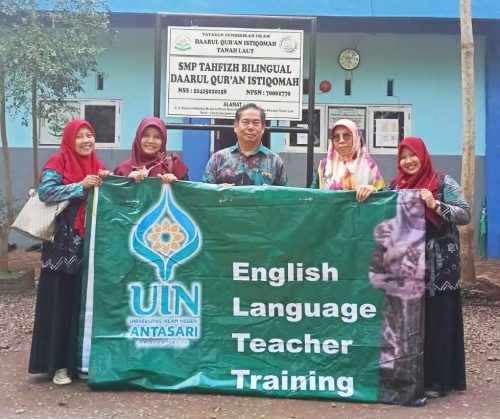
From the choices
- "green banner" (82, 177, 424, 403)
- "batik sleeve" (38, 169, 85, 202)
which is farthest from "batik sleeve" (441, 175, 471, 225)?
"batik sleeve" (38, 169, 85, 202)

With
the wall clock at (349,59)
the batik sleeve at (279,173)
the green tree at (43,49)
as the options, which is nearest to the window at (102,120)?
the green tree at (43,49)

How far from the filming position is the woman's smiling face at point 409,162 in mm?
3717

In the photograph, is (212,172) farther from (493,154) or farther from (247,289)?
(493,154)

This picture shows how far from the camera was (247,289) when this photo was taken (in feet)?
12.5

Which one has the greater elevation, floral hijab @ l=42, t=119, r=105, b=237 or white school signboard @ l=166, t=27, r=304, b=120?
white school signboard @ l=166, t=27, r=304, b=120

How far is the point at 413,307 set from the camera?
367cm

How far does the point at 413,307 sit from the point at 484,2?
637 cm

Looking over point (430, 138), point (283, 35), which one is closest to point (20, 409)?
Result: point (283, 35)

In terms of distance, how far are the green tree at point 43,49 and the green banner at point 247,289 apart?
308 centimetres

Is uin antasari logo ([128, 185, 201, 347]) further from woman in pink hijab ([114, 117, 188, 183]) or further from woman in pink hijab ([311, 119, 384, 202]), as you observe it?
woman in pink hijab ([311, 119, 384, 202])

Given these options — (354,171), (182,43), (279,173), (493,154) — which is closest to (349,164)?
(354,171)

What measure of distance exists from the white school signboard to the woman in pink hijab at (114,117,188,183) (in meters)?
1.34

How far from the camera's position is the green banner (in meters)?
3.72

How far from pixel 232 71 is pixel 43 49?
7.23 feet
